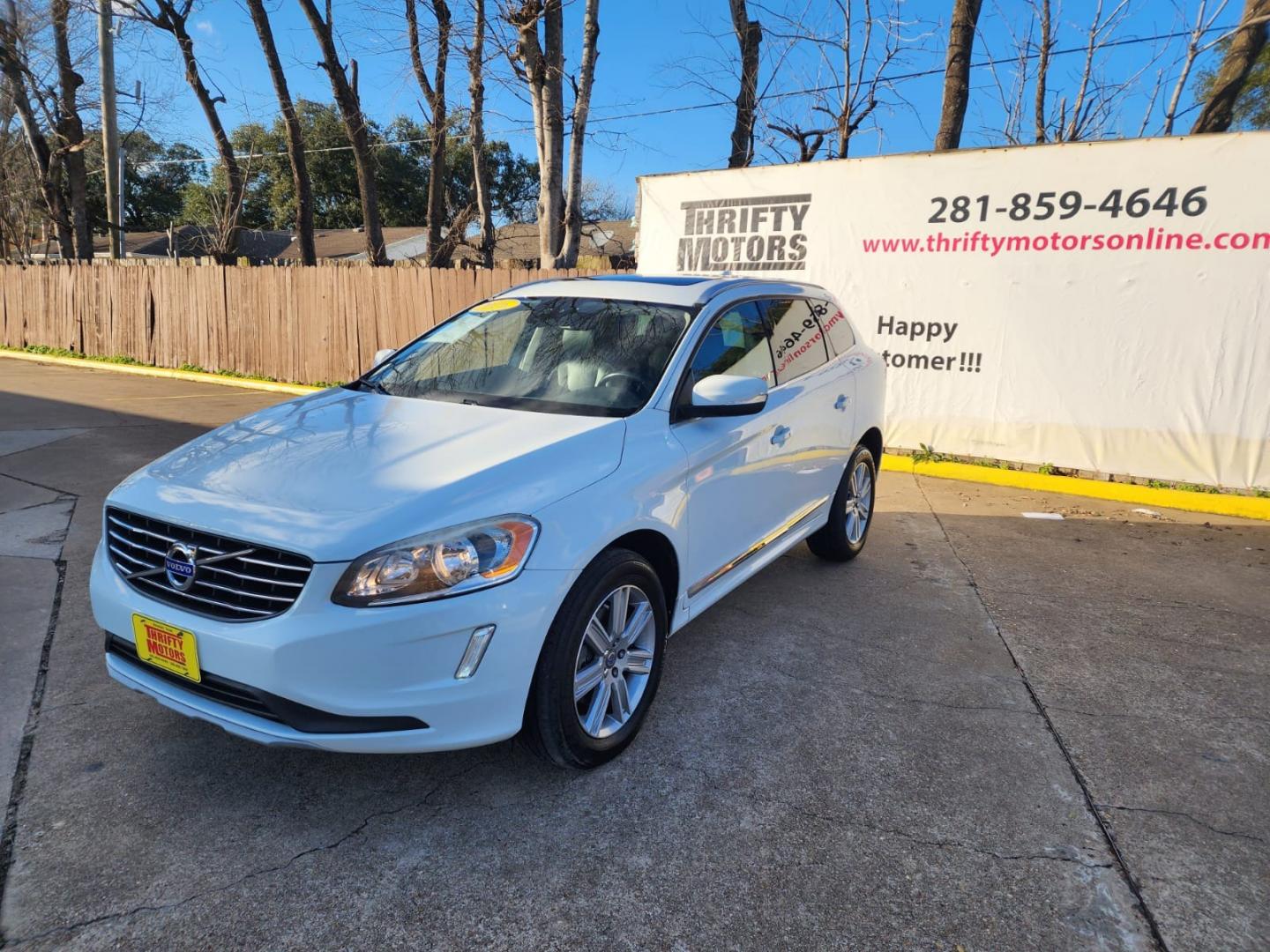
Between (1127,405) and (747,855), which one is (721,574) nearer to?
(747,855)

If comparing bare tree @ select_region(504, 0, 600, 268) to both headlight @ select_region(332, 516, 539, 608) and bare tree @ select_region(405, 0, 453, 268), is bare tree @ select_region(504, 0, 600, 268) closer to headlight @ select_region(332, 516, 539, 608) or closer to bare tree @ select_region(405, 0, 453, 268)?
bare tree @ select_region(405, 0, 453, 268)

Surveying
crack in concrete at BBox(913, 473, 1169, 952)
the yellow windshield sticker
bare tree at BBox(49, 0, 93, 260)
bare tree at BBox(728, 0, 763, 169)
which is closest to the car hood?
the yellow windshield sticker

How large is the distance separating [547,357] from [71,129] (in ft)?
70.6

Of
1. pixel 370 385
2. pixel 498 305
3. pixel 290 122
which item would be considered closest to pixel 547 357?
pixel 498 305

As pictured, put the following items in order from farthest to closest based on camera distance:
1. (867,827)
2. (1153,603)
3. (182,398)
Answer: (182,398) → (1153,603) → (867,827)

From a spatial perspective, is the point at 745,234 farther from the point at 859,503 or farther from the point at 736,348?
the point at 736,348

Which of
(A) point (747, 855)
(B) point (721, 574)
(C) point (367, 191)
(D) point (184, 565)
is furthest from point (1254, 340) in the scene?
(C) point (367, 191)

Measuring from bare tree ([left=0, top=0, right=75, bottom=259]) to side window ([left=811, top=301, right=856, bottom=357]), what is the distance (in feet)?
68.2

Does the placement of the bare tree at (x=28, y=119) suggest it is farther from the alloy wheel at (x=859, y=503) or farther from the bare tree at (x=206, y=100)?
the alloy wheel at (x=859, y=503)

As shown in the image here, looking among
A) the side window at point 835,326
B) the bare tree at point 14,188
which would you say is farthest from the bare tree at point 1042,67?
the bare tree at point 14,188

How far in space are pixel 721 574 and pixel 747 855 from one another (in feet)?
4.50

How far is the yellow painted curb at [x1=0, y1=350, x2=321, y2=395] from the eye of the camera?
13484 millimetres

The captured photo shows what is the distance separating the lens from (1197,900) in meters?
2.47

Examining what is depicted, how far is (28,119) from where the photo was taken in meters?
20.5
